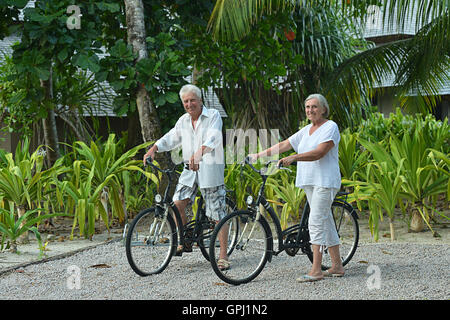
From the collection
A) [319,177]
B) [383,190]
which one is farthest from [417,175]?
[319,177]

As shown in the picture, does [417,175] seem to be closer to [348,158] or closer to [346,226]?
[348,158]

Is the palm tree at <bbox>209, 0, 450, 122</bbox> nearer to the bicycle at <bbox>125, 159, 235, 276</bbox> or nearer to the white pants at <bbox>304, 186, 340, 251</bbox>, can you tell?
the bicycle at <bbox>125, 159, 235, 276</bbox>

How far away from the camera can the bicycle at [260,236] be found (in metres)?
4.61

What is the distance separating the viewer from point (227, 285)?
4.54 m

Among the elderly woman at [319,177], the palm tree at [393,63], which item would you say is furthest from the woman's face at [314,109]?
the palm tree at [393,63]

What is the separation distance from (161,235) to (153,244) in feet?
0.31

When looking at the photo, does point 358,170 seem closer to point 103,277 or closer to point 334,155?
point 334,155

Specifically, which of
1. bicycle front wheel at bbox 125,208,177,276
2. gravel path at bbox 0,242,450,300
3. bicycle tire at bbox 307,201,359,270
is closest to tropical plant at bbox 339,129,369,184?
gravel path at bbox 0,242,450,300

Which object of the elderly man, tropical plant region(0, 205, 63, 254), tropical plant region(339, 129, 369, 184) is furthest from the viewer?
tropical plant region(339, 129, 369, 184)

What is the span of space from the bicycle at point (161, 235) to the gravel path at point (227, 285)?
0.12 metres

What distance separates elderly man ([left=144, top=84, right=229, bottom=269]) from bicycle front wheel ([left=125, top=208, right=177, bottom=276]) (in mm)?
130

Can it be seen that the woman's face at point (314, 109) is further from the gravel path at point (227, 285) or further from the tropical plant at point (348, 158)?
the tropical plant at point (348, 158)

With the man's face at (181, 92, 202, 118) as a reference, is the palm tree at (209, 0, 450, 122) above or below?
above

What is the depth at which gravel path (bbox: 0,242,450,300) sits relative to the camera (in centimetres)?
423
